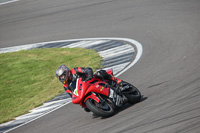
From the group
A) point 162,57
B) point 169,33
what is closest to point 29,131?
point 162,57

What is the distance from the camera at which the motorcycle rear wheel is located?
6660mm

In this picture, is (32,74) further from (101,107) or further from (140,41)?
(101,107)

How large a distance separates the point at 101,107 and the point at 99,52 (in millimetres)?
6377

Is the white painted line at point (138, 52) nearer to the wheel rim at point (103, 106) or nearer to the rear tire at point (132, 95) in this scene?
the rear tire at point (132, 95)

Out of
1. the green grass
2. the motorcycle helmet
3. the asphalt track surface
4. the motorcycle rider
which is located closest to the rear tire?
the asphalt track surface

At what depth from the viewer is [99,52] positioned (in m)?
13.1

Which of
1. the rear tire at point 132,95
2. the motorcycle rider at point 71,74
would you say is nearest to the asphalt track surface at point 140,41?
the rear tire at point 132,95

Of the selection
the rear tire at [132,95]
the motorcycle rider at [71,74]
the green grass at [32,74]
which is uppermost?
the motorcycle rider at [71,74]

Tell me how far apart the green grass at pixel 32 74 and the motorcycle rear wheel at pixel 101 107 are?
354cm

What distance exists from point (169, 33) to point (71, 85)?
7.02 metres

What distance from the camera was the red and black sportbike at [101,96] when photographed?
6.80 metres

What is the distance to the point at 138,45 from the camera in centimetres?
1257

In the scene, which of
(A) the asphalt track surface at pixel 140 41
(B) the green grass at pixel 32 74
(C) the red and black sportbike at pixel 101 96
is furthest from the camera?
(B) the green grass at pixel 32 74

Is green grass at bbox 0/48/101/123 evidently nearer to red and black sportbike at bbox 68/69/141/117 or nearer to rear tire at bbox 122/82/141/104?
red and black sportbike at bbox 68/69/141/117
